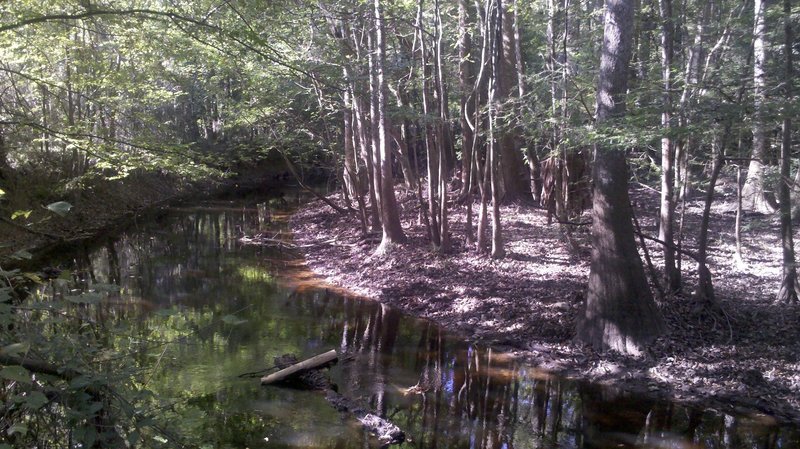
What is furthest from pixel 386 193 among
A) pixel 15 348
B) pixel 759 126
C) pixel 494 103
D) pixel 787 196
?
pixel 15 348

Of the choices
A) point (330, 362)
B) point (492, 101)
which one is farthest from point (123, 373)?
point (492, 101)

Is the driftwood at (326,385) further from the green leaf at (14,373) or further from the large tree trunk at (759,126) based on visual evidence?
the large tree trunk at (759,126)

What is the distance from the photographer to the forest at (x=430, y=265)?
464 centimetres

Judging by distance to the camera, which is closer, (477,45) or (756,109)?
(756,109)

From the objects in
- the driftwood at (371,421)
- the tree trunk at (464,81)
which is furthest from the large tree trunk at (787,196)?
the driftwood at (371,421)

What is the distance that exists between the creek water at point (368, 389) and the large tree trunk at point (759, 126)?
4175 millimetres

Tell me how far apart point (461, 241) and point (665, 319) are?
721 cm

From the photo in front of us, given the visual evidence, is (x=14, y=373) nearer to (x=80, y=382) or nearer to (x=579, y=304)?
(x=80, y=382)

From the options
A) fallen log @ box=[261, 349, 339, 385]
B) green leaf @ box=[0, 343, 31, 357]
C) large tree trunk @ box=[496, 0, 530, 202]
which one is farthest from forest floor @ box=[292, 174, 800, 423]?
green leaf @ box=[0, 343, 31, 357]

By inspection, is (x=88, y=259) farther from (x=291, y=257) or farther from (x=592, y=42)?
(x=592, y=42)

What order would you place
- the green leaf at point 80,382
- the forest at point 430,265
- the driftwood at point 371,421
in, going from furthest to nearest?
the driftwood at point 371,421, the forest at point 430,265, the green leaf at point 80,382

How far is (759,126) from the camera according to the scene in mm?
8414

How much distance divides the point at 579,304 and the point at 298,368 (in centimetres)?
533

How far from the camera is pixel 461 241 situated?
16.5 m
